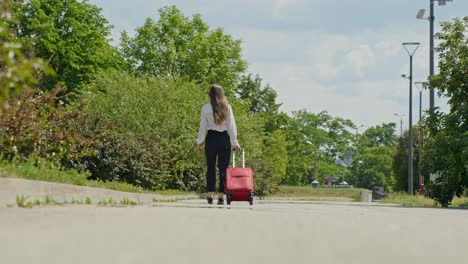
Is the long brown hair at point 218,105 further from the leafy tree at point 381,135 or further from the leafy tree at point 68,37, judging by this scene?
the leafy tree at point 381,135

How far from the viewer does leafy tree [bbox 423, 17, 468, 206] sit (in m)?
25.2

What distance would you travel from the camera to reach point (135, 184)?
78.5ft

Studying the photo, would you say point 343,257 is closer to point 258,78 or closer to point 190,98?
point 190,98

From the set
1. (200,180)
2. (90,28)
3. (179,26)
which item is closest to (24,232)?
(200,180)

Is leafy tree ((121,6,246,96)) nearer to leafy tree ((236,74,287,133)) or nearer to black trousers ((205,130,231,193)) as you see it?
leafy tree ((236,74,287,133))

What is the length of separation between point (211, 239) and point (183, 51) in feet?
200

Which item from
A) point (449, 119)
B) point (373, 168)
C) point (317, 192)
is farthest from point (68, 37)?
point (373, 168)

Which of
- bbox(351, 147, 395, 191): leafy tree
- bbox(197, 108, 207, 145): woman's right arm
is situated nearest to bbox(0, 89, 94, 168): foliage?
bbox(197, 108, 207, 145): woman's right arm

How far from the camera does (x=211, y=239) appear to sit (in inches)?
284

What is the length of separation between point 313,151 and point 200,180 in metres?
85.1

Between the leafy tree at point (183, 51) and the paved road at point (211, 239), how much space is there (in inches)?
2198

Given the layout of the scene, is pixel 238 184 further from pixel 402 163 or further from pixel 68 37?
pixel 402 163

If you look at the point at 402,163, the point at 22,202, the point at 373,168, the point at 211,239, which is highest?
the point at 373,168

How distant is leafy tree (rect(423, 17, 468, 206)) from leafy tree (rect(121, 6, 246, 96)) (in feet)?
130
